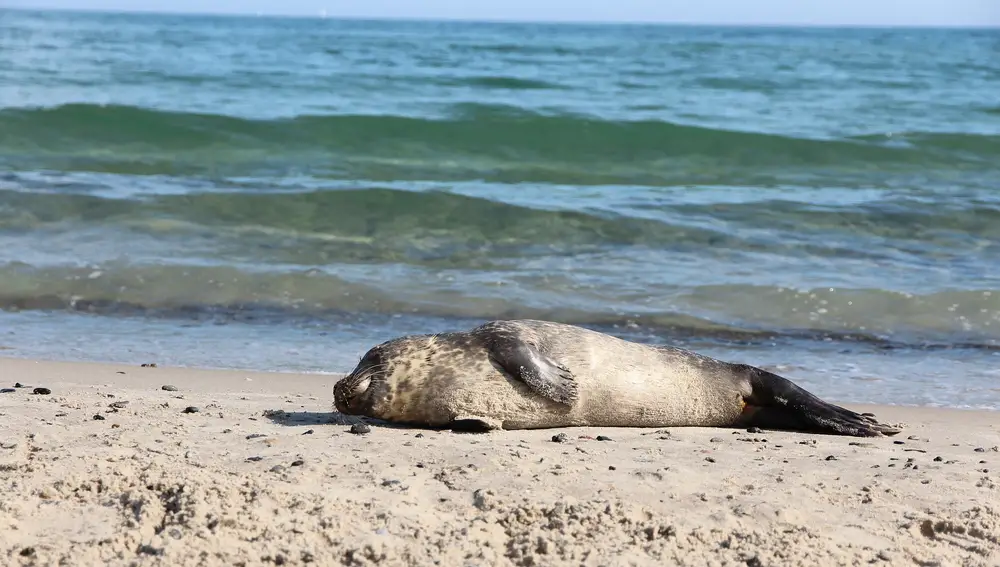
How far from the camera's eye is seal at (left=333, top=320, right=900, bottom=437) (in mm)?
4555

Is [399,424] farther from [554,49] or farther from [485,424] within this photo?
[554,49]

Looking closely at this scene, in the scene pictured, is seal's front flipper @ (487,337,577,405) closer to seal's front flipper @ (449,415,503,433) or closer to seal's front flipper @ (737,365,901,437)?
seal's front flipper @ (449,415,503,433)

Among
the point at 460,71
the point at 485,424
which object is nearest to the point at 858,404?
the point at 485,424

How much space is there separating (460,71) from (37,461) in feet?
79.3

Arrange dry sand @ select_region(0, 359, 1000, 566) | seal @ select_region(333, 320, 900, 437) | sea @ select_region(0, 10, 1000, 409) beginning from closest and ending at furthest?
dry sand @ select_region(0, 359, 1000, 566) → seal @ select_region(333, 320, 900, 437) → sea @ select_region(0, 10, 1000, 409)

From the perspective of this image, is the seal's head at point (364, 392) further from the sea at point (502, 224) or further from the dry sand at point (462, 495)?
the sea at point (502, 224)

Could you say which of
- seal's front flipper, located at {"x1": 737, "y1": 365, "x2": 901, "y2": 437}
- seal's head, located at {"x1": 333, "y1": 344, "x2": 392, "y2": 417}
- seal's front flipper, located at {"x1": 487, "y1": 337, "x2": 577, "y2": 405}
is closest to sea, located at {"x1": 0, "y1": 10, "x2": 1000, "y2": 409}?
seal's front flipper, located at {"x1": 737, "y1": 365, "x2": 901, "y2": 437}

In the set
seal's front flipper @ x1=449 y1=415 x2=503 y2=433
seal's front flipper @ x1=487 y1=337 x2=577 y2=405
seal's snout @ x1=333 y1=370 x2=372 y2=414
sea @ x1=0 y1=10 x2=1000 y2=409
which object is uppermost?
seal's front flipper @ x1=487 y1=337 x2=577 y2=405

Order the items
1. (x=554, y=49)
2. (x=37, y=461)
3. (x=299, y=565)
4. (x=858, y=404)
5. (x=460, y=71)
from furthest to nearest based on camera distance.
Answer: (x=554, y=49), (x=460, y=71), (x=858, y=404), (x=37, y=461), (x=299, y=565)

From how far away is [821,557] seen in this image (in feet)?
10.1

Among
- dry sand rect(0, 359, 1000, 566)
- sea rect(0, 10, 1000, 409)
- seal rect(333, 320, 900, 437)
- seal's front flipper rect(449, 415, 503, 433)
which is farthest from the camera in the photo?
sea rect(0, 10, 1000, 409)

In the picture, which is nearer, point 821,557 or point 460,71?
point 821,557

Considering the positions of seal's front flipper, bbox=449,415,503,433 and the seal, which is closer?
seal's front flipper, bbox=449,415,503,433

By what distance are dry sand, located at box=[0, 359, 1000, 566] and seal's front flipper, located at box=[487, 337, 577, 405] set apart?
0.53 ft
